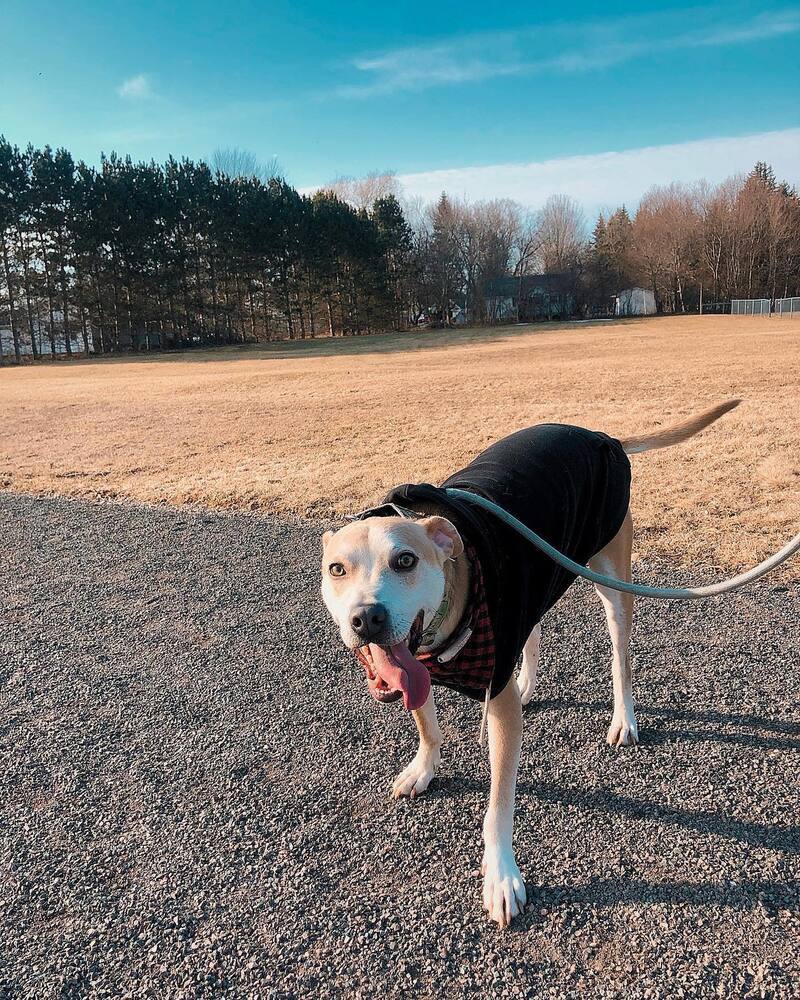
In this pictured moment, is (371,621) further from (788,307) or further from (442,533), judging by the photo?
(788,307)

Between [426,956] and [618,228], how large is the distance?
312 feet

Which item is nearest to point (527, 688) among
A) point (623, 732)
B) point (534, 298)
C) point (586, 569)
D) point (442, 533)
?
point (623, 732)

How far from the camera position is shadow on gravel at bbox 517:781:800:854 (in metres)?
2.74

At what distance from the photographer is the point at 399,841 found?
286 centimetres

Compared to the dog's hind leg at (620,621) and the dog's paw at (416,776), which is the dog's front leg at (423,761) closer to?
the dog's paw at (416,776)

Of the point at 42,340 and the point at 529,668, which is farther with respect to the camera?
the point at 42,340

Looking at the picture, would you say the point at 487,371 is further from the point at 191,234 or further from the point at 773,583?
the point at 191,234

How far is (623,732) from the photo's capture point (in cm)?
344

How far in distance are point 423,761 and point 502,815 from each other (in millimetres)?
612

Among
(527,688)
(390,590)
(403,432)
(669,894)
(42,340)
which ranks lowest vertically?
(669,894)

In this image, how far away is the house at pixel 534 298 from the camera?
3039 inches

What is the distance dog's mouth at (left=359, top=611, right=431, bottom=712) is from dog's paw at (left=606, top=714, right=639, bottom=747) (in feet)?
5.01

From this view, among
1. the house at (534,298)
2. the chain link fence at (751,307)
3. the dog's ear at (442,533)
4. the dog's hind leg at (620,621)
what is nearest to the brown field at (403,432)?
the dog's hind leg at (620,621)

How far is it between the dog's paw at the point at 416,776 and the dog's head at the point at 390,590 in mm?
902
